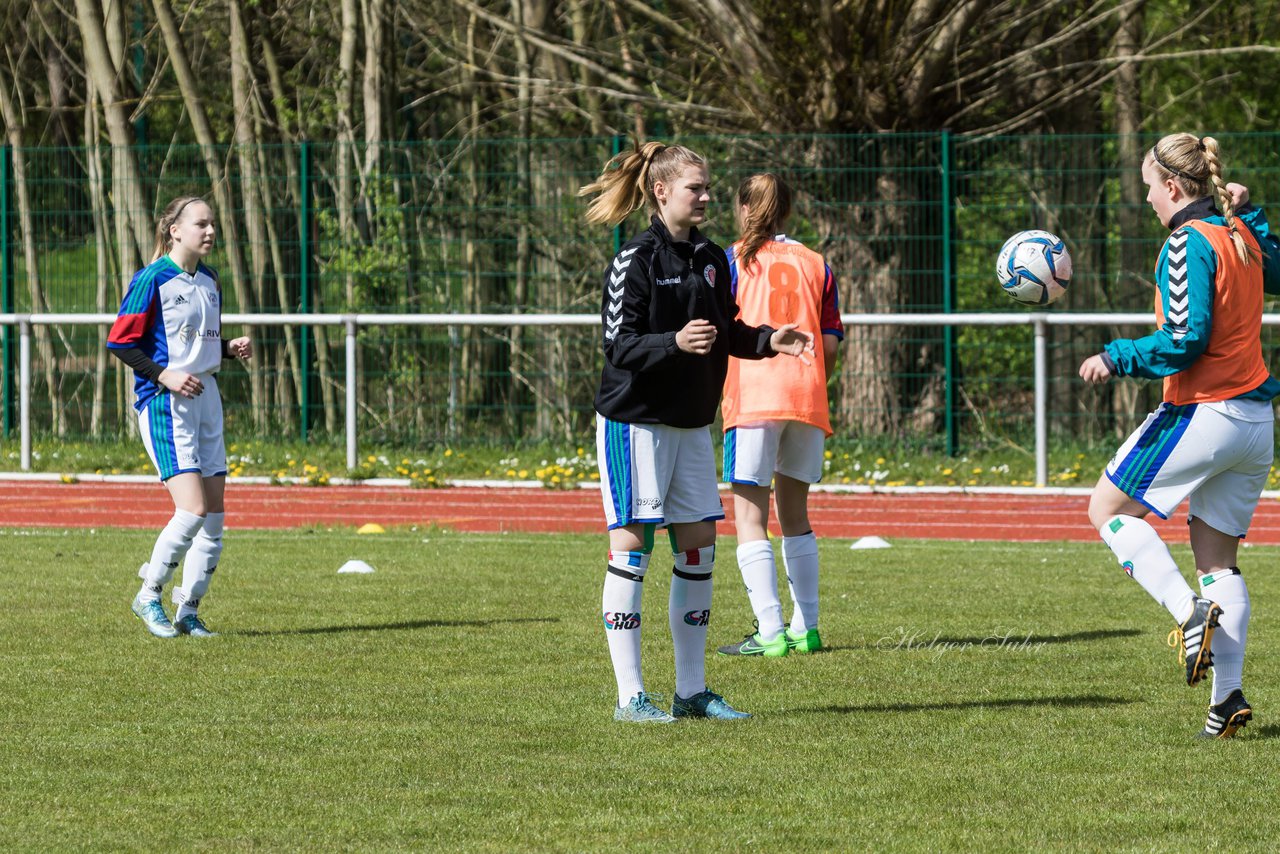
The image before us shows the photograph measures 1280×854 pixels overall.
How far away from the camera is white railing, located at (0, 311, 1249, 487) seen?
581 inches

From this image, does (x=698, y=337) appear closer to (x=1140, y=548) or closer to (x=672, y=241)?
(x=672, y=241)

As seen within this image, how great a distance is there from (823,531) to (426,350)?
5362mm

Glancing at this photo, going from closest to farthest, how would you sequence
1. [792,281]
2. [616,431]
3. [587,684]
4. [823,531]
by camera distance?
[616,431] < [587,684] < [792,281] < [823,531]

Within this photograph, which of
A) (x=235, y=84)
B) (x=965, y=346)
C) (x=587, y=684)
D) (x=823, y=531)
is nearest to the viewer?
(x=587, y=684)

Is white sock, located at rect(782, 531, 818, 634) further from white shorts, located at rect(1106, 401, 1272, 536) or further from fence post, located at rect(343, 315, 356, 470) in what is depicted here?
fence post, located at rect(343, 315, 356, 470)

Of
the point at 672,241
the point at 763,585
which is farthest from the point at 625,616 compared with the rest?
the point at 763,585

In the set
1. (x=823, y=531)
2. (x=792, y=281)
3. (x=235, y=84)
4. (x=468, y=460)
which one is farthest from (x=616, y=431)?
(x=235, y=84)

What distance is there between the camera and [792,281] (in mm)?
7812

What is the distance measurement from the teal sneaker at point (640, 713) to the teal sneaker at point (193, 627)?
8.63 ft

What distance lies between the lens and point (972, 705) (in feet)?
21.4

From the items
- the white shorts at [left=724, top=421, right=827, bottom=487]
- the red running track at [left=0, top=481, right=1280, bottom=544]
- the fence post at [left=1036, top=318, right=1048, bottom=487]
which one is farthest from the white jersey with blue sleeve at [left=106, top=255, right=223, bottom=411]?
the fence post at [left=1036, top=318, right=1048, bottom=487]

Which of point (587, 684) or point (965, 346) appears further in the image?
point (965, 346)

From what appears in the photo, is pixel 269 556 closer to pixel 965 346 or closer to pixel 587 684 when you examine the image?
pixel 587 684
